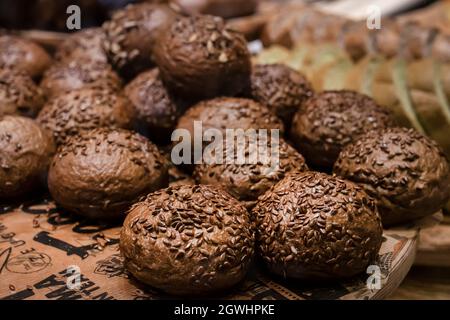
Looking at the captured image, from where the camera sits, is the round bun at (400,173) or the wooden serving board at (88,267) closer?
the wooden serving board at (88,267)

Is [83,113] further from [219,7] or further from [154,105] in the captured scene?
[219,7]

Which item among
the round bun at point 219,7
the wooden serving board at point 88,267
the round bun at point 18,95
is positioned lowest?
the wooden serving board at point 88,267

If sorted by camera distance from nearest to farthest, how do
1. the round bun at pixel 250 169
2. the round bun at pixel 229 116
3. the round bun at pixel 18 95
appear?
the round bun at pixel 250 169, the round bun at pixel 229 116, the round bun at pixel 18 95

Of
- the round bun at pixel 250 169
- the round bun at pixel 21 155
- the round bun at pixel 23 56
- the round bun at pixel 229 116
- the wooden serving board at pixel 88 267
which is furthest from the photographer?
the round bun at pixel 23 56

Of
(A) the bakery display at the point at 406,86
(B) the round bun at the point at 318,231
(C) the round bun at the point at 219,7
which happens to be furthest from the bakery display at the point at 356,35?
(B) the round bun at the point at 318,231

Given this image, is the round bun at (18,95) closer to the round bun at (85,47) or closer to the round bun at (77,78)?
the round bun at (77,78)
